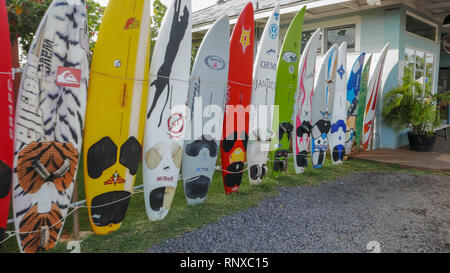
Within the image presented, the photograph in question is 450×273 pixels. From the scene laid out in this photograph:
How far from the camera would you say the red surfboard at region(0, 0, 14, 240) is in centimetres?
184

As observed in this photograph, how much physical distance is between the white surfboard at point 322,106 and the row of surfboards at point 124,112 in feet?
2.25

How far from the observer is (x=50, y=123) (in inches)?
79.0

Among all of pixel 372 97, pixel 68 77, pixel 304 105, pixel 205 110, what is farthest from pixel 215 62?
pixel 372 97

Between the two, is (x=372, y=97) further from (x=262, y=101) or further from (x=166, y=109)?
(x=166, y=109)

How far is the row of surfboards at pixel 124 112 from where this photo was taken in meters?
1.93

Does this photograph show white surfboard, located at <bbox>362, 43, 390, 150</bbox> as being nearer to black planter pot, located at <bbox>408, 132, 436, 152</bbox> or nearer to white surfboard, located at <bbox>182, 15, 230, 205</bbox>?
black planter pot, located at <bbox>408, 132, 436, 152</bbox>

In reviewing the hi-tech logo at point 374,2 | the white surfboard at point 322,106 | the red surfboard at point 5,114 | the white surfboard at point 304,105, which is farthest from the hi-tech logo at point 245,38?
the hi-tech logo at point 374,2

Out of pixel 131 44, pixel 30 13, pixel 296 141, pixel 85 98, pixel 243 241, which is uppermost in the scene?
pixel 30 13

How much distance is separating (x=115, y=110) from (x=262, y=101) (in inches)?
66.6

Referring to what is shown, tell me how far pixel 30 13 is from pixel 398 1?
5.38 m

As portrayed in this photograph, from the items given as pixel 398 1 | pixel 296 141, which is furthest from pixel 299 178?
pixel 398 1

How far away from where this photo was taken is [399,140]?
597 cm

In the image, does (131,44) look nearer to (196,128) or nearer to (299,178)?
(196,128)

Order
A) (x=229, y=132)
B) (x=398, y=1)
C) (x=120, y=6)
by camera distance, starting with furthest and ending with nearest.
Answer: (x=398, y=1), (x=229, y=132), (x=120, y=6)
